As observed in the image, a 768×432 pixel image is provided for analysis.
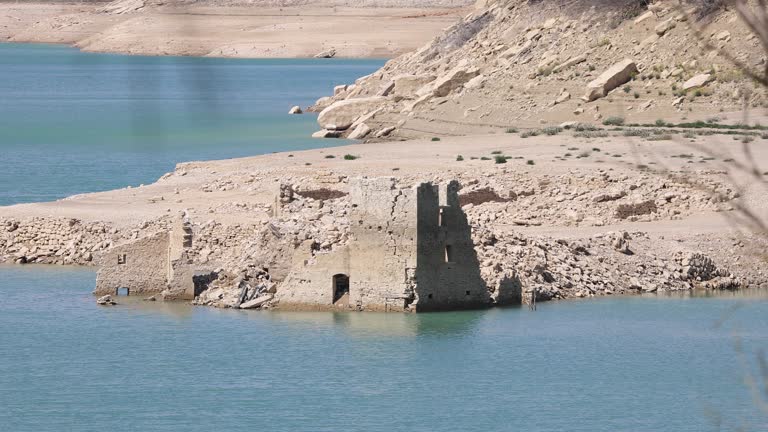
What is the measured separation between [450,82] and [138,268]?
35973mm

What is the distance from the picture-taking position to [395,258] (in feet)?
87.6

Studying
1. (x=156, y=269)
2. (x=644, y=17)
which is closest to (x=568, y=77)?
(x=644, y=17)

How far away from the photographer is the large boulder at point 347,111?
6462cm

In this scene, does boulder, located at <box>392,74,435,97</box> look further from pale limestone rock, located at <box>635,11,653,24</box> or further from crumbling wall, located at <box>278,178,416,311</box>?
crumbling wall, located at <box>278,178,416,311</box>

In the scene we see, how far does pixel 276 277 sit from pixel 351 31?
14710 cm

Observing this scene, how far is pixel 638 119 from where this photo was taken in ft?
178

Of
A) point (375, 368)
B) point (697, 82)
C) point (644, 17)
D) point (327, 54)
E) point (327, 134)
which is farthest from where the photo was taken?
point (327, 54)

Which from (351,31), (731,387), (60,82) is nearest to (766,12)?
(731,387)

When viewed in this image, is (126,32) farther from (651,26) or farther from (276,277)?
(276,277)

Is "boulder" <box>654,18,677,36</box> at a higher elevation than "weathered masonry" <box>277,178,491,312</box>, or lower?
higher

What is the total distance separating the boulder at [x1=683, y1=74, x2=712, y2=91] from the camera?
5591 centimetres

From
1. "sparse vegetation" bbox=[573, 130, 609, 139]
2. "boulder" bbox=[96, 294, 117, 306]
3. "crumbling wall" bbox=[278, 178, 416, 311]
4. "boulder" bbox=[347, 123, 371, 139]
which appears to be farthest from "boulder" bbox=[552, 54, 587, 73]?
"crumbling wall" bbox=[278, 178, 416, 311]

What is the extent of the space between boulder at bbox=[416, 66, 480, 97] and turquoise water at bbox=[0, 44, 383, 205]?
15.5 ft

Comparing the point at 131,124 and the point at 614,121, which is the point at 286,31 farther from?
the point at 614,121
